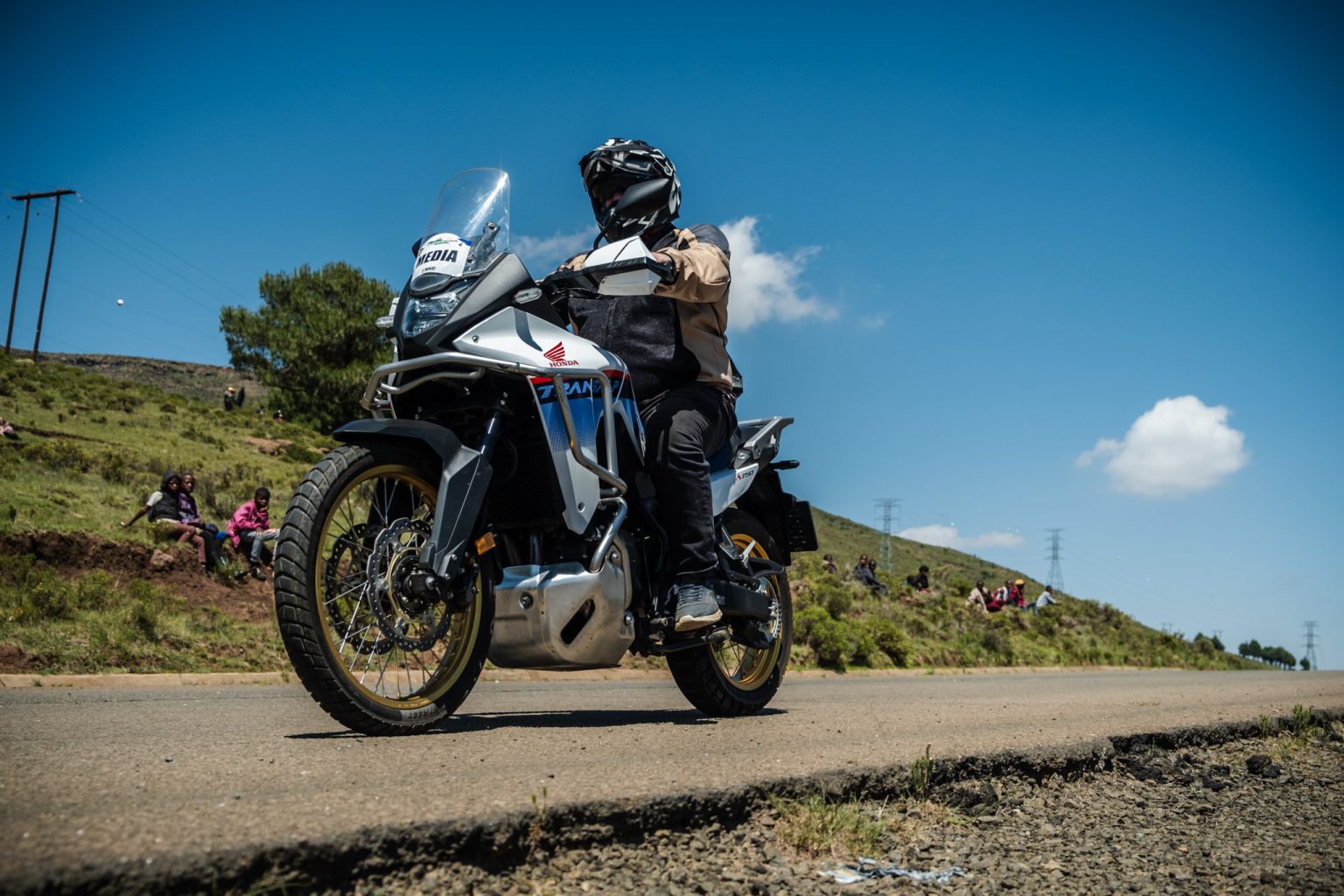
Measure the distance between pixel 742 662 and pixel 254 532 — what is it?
974 centimetres

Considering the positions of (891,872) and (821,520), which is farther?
(821,520)

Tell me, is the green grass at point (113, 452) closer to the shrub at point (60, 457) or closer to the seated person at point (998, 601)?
the shrub at point (60, 457)

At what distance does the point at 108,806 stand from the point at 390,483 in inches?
61.9

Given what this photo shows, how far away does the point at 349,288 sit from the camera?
167 ft

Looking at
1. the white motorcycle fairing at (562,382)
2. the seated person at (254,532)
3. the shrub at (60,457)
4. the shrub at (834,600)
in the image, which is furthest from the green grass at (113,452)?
the white motorcycle fairing at (562,382)

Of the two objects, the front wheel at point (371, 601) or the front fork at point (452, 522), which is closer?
the front wheel at point (371, 601)

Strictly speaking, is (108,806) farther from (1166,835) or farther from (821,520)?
(821,520)

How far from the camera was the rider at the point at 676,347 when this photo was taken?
4172 mm

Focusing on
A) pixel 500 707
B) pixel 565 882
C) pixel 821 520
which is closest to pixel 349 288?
pixel 500 707

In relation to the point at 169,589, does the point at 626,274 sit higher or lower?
higher

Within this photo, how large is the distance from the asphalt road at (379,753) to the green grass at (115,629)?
98.1 inches

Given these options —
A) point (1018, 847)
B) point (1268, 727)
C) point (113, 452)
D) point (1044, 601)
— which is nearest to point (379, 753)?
point (1018, 847)

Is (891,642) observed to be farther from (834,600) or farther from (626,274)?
(626,274)

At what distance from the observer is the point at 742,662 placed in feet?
17.1
